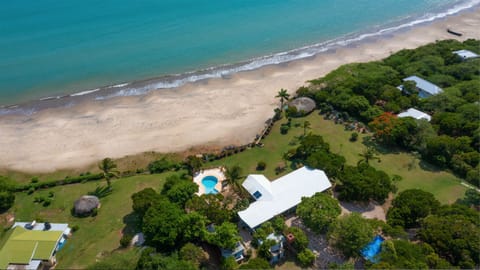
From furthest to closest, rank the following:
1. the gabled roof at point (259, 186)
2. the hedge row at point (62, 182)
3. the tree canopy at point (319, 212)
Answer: the hedge row at point (62, 182) < the gabled roof at point (259, 186) < the tree canopy at point (319, 212)

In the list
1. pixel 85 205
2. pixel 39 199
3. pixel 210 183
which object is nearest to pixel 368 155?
pixel 210 183

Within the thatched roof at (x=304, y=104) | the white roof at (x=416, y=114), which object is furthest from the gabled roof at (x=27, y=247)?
the white roof at (x=416, y=114)

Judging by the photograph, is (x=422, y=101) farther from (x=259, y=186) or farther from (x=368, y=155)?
(x=259, y=186)

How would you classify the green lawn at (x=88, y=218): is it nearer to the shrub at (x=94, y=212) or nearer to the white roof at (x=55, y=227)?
the shrub at (x=94, y=212)

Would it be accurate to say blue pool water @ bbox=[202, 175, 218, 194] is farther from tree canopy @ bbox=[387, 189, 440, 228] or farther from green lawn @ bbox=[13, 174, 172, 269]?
tree canopy @ bbox=[387, 189, 440, 228]

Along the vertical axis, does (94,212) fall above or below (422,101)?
below
